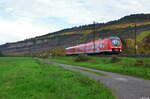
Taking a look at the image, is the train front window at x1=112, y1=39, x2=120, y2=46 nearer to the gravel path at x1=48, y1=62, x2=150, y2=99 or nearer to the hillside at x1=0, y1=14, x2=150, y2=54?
the gravel path at x1=48, y1=62, x2=150, y2=99

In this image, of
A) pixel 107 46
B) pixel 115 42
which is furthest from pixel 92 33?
pixel 107 46

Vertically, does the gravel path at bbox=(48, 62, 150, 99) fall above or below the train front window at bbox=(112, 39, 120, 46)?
below

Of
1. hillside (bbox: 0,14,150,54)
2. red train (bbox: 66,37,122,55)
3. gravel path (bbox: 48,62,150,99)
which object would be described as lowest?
gravel path (bbox: 48,62,150,99)

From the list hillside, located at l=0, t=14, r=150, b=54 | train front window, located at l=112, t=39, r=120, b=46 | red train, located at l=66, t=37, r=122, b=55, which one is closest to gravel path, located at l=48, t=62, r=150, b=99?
red train, located at l=66, t=37, r=122, b=55

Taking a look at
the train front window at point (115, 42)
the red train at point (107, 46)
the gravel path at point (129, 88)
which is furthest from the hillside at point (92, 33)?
the gravel path at point (129, 88)

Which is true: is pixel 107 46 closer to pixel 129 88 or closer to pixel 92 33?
pixel 129 88

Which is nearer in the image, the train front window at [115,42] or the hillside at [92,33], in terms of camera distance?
the train front window at [115,42]

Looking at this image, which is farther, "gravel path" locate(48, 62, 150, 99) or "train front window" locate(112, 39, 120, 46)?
"train front window" locate(112, 39, 120, 46)

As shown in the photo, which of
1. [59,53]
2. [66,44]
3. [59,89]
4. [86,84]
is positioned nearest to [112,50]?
[86,84]

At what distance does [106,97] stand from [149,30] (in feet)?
321

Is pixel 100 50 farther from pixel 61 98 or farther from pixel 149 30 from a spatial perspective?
pixel 149 30

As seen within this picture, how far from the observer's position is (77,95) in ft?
35.7

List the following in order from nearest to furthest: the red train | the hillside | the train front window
→ the red train → the train front window → the hillside

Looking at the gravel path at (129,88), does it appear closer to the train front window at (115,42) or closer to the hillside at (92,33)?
the train front window at (115,42)
